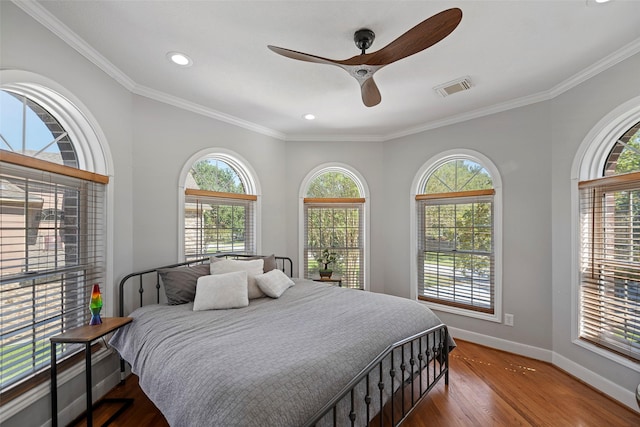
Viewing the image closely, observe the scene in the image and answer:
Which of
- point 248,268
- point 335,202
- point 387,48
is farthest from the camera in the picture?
point 335,202

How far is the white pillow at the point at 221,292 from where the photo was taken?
96.8 inches

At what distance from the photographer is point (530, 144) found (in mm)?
3115

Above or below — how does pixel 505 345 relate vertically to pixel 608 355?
below

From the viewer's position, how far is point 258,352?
163 cm

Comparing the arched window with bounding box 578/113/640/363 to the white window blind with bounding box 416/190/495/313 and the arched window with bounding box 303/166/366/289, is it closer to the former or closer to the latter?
the white window blind with bounding box 416/190/495/313

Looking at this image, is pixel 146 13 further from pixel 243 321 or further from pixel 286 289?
pixel 286 289

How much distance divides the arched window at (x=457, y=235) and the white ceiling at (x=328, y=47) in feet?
2.73

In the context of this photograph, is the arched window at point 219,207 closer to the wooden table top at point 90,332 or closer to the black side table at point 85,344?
the wooden table top at point 90,332

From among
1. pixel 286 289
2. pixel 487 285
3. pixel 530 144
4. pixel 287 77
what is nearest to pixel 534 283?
pixel 487 285

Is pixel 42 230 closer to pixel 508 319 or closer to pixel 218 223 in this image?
pixel 218 223

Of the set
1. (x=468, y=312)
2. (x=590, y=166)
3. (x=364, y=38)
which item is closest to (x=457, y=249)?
(x=468, y=312)

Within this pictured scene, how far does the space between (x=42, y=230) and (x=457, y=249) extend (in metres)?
4.10

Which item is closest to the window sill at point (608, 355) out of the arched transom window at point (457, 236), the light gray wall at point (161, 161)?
the arched transom window at point (457, 236)

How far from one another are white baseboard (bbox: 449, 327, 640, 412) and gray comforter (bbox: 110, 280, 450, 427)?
1.54 metres
